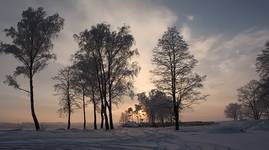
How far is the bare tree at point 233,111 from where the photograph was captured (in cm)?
13838

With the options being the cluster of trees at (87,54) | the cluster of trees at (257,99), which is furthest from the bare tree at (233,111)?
the cluster of trees at (87,54)

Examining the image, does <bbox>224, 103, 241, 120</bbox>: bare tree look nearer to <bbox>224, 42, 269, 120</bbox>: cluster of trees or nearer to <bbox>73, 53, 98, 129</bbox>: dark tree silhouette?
<bbox>224, 42, 269, 120</bbox>: cluster of trees

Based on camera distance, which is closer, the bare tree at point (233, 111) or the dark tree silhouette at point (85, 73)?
the dark tree silhouette at point (85, 73)

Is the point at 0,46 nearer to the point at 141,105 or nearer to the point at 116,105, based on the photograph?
the point at 116,105

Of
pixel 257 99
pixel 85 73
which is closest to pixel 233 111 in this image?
pixel 257 99

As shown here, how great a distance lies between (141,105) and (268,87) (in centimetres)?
6383

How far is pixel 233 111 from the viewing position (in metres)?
141

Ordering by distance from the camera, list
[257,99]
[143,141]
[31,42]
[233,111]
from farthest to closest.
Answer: [233,111], [257,99], [31,42], [143,141]

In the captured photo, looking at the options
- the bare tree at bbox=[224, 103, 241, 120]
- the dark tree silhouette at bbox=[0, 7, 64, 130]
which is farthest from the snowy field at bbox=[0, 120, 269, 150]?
the bare tree at bbox=[224, 103, 241, 120]

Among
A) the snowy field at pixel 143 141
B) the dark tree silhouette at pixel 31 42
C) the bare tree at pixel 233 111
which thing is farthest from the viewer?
the bare tree at pixel 233 111

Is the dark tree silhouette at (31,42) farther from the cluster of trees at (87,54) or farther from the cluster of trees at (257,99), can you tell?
the cluster of trees at (257,99)

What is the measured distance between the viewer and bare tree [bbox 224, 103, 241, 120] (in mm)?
138375

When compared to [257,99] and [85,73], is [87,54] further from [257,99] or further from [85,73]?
[257,99]

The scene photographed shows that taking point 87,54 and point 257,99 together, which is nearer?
point 87,54
